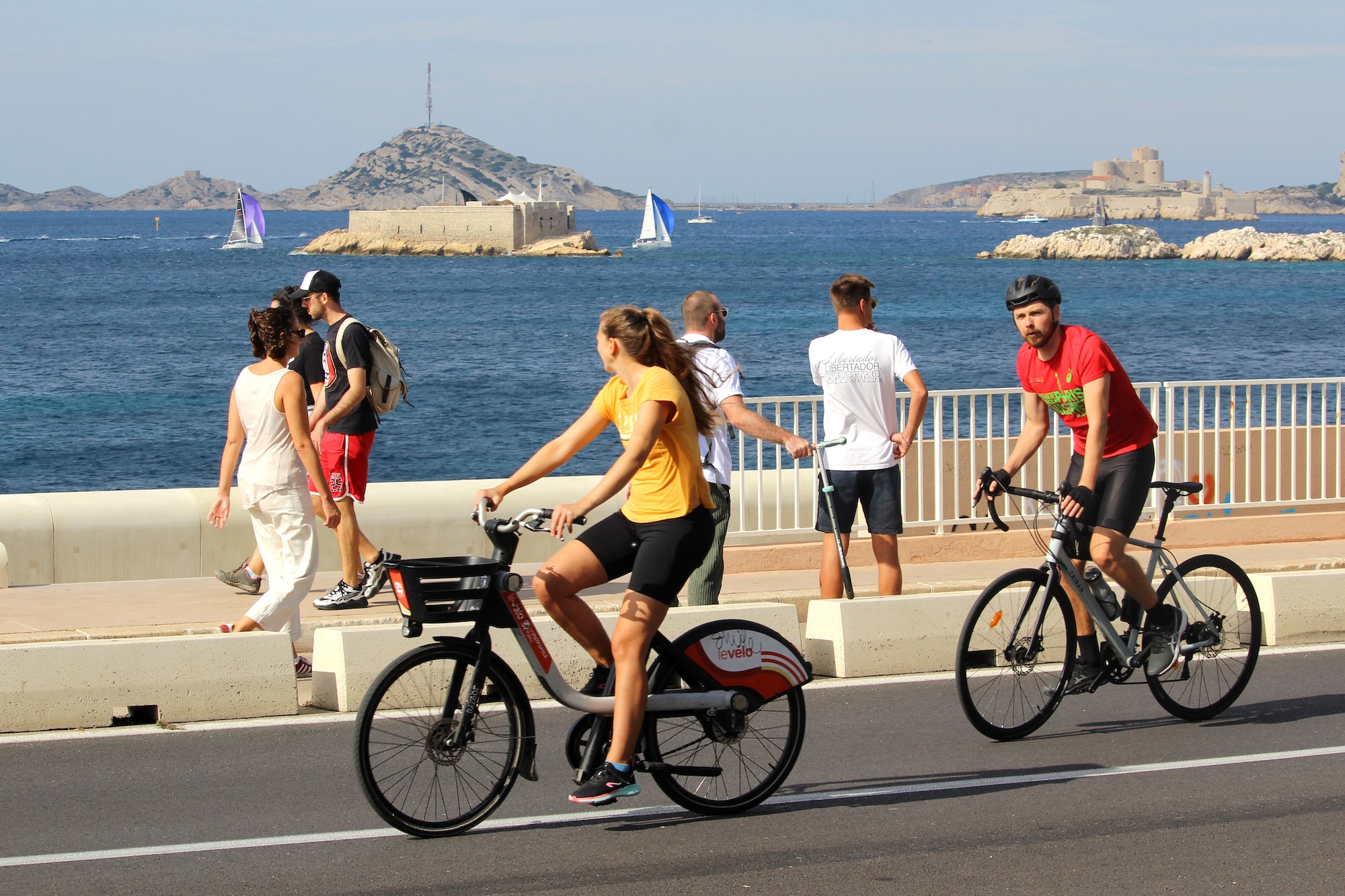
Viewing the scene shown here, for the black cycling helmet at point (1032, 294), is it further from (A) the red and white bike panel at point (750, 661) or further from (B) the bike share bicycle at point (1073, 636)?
(A) the red and white bike panel at point (750, 661)

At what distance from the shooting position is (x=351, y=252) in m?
137

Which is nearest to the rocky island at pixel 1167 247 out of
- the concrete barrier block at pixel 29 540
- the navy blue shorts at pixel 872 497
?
the concrete barrier block at pixel 29 540

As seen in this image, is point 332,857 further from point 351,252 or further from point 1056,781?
point 351,252

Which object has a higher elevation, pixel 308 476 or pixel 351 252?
pixel 351 252

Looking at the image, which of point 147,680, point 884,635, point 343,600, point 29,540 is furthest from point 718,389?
point 29,540

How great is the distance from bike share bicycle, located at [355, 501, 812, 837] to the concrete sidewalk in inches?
120

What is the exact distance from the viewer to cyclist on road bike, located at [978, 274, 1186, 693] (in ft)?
19.1

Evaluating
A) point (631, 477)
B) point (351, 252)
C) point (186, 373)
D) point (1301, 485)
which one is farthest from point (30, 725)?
point (351, 252)

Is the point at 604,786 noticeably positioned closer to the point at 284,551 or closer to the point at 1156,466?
the point at 284,551

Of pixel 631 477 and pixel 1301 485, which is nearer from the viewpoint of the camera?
pixel 631 477

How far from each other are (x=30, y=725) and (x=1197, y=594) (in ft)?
16.6

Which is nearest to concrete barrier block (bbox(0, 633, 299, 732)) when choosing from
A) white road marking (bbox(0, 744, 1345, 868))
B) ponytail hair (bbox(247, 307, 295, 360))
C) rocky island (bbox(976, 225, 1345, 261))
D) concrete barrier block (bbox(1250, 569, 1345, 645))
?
ponytail hair (bbox(247, 307, 295, 360))

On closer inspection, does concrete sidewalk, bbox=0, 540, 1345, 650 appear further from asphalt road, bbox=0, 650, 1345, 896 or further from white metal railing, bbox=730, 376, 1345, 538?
asphalt road, bbox=0, 650, 1345, 896

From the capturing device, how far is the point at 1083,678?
234 inches
